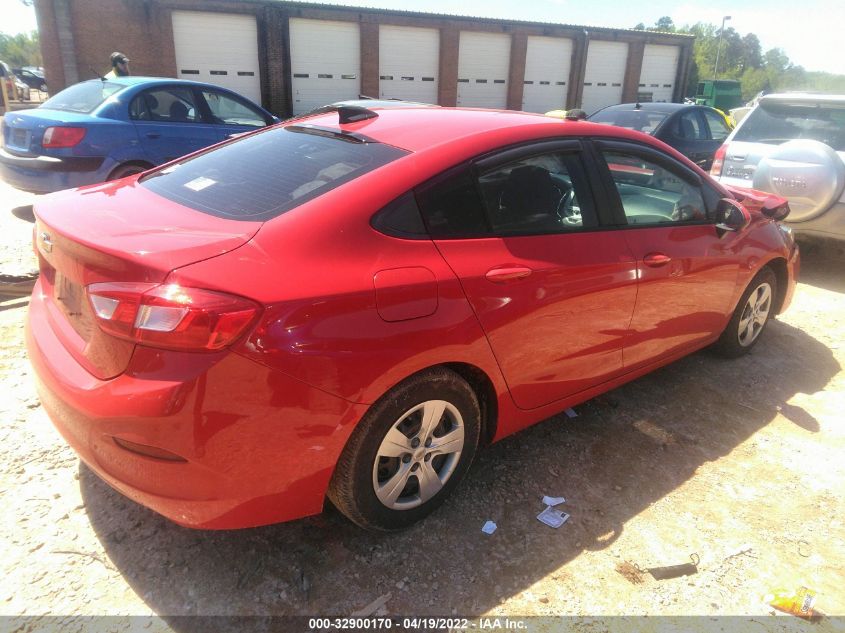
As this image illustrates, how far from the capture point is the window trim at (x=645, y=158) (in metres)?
2.95

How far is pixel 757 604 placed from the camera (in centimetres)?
221

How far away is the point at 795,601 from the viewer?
2223mm

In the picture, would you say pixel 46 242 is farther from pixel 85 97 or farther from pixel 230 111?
pixel 230 111

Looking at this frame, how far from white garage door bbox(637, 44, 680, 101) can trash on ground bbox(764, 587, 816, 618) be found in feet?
114

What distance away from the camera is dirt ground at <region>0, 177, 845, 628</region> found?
216 cm

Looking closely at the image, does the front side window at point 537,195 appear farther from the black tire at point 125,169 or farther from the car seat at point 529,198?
the black tire at point 125,169

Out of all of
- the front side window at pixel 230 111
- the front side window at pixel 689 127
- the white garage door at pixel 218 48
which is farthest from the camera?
the white garage door at pixel 218 48

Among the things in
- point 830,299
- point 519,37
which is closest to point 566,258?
point 830,299

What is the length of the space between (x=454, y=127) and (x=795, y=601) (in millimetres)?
2287

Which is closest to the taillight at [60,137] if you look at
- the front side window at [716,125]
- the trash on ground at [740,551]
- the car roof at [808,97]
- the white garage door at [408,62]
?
the trash on ground at [740,551]

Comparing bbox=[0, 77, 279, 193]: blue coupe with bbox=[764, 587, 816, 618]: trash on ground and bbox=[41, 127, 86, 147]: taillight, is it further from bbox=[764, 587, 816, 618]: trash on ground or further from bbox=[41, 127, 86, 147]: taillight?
bbox=[764, 587, 816, 618]: trash on ground

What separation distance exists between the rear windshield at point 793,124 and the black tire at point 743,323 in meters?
2.90

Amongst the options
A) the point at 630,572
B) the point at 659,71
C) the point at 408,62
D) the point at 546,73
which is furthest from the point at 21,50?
the point at 630,572

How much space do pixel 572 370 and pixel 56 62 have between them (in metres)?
24.8
